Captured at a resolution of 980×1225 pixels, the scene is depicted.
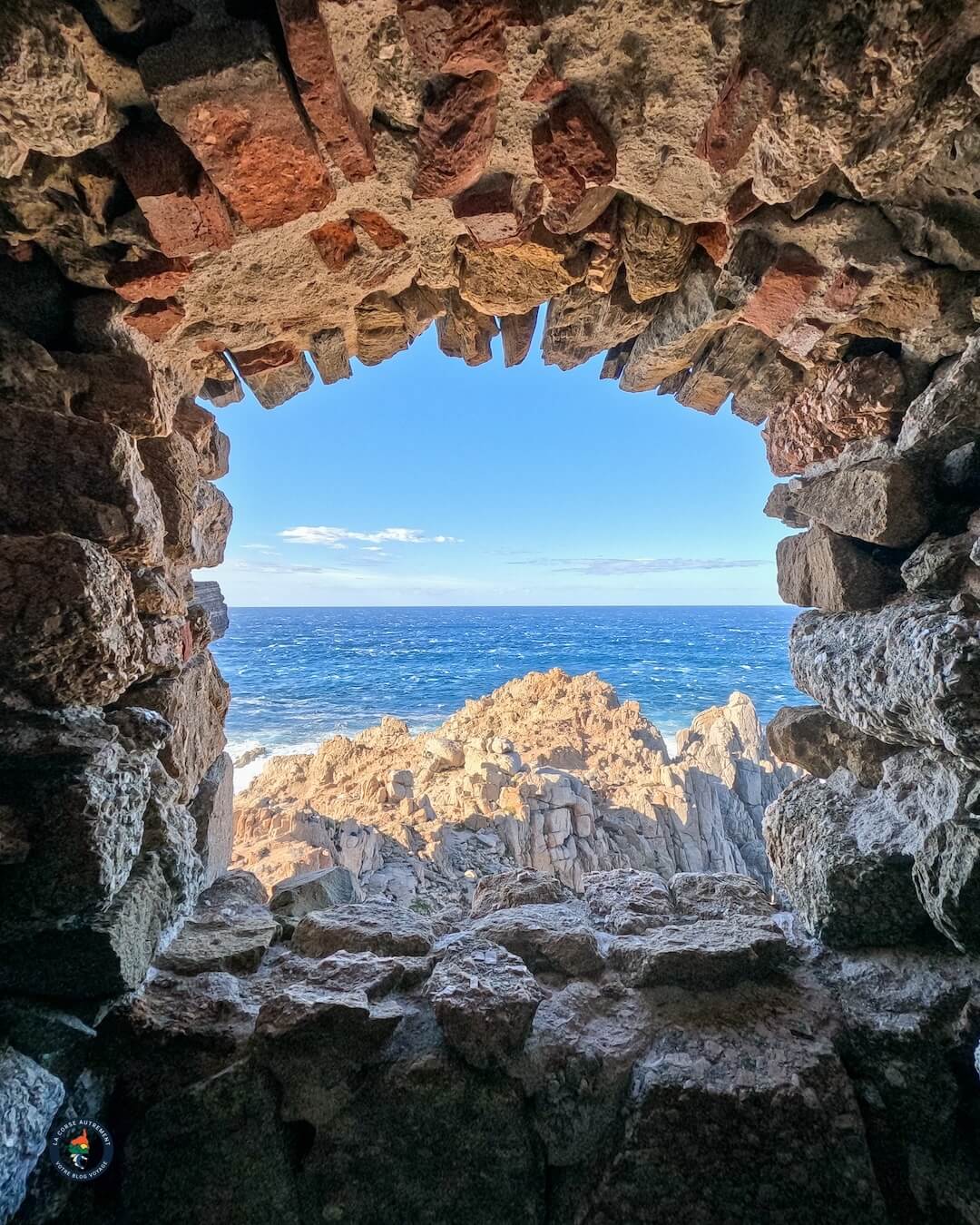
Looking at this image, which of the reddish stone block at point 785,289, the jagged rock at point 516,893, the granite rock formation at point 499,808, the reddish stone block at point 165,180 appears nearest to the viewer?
the reddish stone block at point 165,180

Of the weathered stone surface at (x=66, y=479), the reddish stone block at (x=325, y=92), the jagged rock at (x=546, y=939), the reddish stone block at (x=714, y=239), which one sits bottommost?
the jagged rock at (x=546, y=939)

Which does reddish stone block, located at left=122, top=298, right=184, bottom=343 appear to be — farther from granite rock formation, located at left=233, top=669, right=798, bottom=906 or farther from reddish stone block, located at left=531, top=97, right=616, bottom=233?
granite rock formation, located at left=233, top=669, right=798, bottom=906

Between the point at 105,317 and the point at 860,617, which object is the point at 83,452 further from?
the point at 860,617

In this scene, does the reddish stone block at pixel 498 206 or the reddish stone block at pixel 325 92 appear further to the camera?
the reddish stone block at pixel 498 206

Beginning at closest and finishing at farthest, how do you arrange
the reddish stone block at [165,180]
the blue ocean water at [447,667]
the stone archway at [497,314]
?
the stone archway at [497,314] < the reddish stone block at [165,180] < the blue ocean water at [447,667]

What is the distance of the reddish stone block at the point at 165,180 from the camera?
4.00 ft

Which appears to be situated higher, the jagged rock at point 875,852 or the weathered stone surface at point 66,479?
the weathered stone surface at point 66,479

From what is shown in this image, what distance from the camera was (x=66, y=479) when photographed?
57.3 inches

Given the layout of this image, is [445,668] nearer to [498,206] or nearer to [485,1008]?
[485,1008]

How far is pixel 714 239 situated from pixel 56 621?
6.80 feet

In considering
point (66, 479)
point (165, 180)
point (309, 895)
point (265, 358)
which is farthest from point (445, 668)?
point (165, 180)

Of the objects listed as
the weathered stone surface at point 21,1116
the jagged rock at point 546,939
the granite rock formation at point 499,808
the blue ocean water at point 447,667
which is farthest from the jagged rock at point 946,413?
the blue ocean water at point 447,667

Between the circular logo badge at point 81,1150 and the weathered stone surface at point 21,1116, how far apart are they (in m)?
0.06

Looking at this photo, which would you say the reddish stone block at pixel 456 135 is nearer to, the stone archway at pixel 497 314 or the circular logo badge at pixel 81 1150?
the stone archway at pixel 497 314
